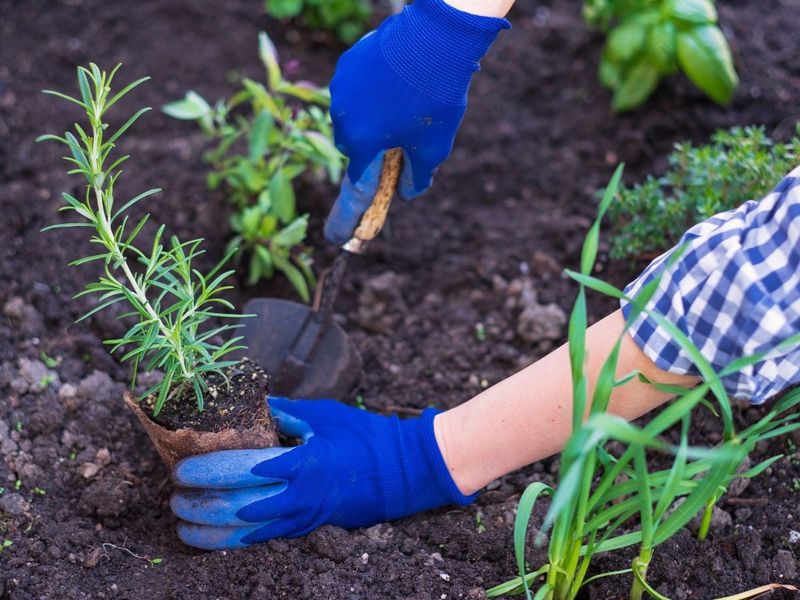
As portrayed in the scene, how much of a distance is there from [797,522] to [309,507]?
914 millimetres

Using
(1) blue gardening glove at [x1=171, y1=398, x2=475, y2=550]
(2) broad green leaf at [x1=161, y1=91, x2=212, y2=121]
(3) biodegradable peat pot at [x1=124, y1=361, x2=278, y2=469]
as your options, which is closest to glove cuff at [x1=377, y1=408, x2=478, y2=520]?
(1) blue gardening glove at [x1=171, y1=398, x2=475, y2=550]

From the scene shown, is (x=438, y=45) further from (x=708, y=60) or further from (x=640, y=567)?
(x=708, y=60)

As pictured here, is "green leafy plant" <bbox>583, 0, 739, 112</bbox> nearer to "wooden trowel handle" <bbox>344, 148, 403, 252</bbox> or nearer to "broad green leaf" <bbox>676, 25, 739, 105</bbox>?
"broad green leaf" <bbox>676, 25, 739, 105</bbox>

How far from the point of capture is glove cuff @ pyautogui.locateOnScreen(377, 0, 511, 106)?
163cm

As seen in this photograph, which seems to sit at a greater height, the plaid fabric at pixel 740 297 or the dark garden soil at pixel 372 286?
the plaid fabric at pixel 740 297

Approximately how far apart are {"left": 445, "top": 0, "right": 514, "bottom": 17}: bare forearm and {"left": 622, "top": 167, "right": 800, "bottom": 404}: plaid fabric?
56cm

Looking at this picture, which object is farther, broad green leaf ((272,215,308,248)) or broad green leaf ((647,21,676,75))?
broad green leaf ((647,21,676,75))

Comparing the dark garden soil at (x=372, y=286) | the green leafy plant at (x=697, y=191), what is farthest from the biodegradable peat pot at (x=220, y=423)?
the green leafy plant at (x=697, y=191)

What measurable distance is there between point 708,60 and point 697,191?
686mm

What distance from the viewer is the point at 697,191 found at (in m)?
2.02

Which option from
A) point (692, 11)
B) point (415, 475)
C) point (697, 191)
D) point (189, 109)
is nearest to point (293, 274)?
point (189, 109)

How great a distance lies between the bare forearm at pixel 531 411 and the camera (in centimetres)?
149

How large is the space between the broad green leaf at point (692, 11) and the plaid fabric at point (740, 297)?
4.27 feet

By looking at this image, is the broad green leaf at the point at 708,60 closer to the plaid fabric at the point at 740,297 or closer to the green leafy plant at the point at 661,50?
the green leafy plant at the point at 661,50
